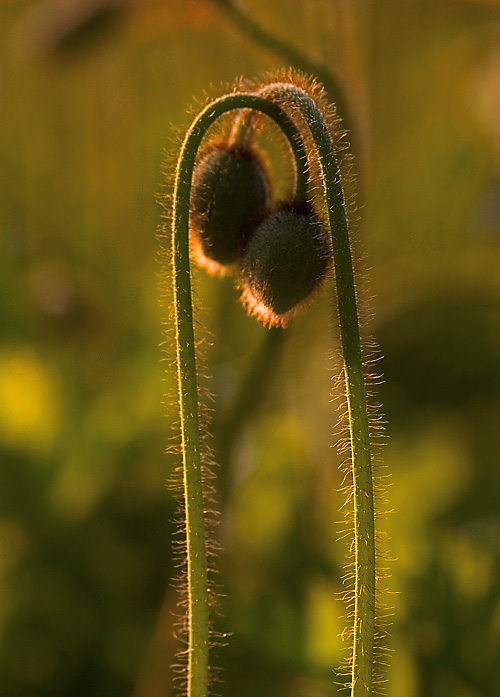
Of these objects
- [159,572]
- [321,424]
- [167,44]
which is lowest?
[159,572]

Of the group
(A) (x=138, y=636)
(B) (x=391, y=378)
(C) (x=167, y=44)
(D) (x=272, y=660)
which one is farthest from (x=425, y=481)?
(C) (x=167, y=44)

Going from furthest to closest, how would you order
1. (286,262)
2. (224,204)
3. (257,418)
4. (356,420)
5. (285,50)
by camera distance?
1. (257,418)
2. (285,50)
3. (224,204)
4. (286,262)
5. (356,420)

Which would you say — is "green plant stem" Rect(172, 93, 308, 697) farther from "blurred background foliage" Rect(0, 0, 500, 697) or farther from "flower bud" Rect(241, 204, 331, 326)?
"blurred background foliage" Rect(0, 0, 500, 697)

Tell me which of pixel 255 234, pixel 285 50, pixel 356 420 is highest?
pixel 285 50

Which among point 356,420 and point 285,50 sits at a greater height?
point 285,50

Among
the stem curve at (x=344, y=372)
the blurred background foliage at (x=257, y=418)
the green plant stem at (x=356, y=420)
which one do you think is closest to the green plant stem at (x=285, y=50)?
the blurred background foliage at (x=257, y=418)

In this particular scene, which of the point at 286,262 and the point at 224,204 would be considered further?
the point at 224,204

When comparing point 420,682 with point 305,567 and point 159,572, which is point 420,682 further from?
point 159,572

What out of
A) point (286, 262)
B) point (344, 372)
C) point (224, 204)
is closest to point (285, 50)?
→ point (224, 204)

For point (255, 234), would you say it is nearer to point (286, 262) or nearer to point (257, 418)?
point (286, 262)
